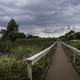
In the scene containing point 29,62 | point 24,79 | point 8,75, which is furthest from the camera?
point 8,75

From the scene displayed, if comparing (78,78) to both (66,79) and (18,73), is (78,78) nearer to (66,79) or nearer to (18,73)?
(66,79)

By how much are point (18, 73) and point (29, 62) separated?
212 centimetres

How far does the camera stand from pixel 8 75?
7.23m

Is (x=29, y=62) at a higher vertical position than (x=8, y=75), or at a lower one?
higher

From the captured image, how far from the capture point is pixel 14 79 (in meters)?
6.86

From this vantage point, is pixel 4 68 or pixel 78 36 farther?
pixel 78 36

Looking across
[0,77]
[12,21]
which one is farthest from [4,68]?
[12,21]

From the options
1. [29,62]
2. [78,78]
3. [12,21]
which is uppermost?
[12,21]

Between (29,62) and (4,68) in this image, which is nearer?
(29,62)

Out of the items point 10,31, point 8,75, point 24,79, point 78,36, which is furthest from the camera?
point 78,36

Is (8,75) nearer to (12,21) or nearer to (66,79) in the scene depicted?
(66,79)

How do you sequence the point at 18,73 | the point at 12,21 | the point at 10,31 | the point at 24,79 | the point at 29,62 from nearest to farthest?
the point at 29,62, the point at 24,79, the point at 18,73, the point at 10,31, the point at 12,21

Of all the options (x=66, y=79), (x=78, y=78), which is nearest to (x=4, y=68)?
(x=66, y=79)

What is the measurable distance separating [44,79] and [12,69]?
1273 mm
